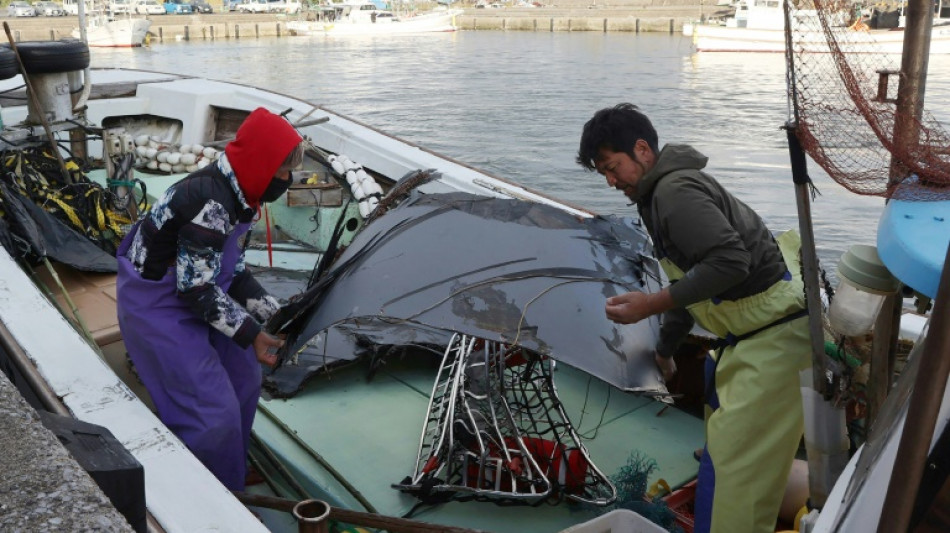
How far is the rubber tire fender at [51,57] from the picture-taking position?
546cm

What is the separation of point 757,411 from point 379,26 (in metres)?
51.6

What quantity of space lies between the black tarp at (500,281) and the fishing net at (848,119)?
0.82 meters

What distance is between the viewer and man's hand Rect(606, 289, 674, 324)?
242cm

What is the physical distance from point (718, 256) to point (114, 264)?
319cm

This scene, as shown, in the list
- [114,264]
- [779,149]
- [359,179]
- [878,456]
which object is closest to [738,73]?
→ [779,149]

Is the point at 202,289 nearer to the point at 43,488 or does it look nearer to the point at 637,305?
the point at 43,488

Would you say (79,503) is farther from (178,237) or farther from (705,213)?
(705,213)

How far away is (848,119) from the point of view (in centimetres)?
267

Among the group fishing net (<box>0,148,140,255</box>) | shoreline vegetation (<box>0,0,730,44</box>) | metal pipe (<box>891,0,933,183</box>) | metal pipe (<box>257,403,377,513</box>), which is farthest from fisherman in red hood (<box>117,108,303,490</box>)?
shoreline vegetation (<box>0,0,730,44</box>)

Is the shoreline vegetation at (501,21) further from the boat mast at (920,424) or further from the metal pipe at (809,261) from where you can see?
the boat mast at (920,424)

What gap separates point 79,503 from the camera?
1.63m

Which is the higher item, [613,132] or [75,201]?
[613,132]

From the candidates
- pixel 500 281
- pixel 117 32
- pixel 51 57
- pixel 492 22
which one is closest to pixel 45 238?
pixel 51 57

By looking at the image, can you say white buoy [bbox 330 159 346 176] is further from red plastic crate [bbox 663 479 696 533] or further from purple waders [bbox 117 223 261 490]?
red plastic crate [bbox 663 479 696 533]
